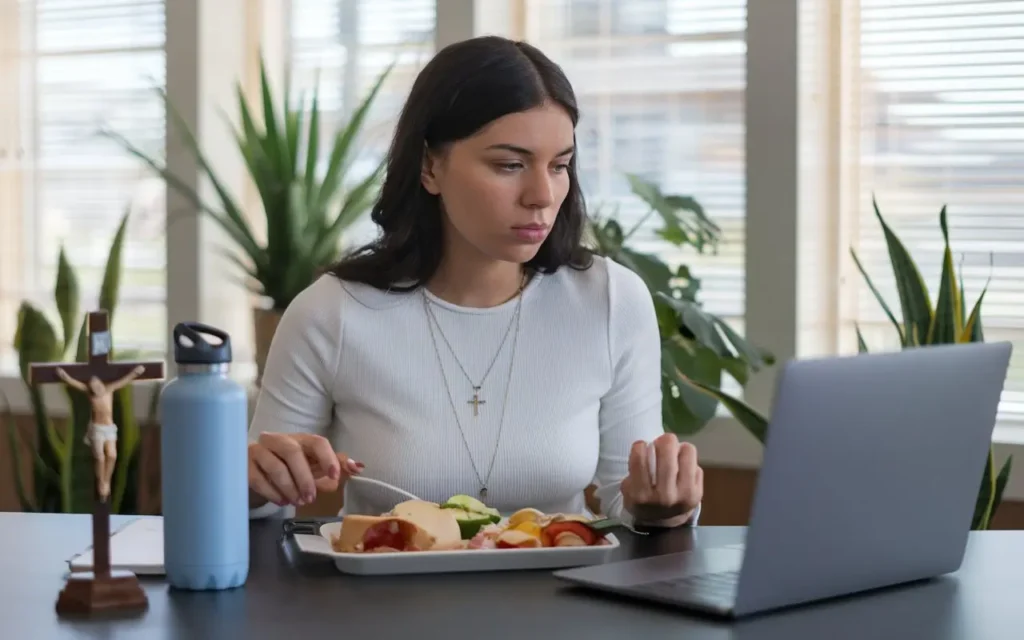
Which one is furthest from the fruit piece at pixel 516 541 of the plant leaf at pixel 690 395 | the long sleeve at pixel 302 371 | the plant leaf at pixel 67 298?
the plant leaf at pixel 67 298

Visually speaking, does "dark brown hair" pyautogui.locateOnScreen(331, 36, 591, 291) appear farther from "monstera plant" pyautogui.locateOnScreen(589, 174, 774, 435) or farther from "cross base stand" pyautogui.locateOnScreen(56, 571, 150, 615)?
"cross base stand" pyautogui.locateOnScreen(56, 571, 150, 615)

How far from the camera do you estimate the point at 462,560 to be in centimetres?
142

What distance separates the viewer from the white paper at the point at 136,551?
54.4 inches

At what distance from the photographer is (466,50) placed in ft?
6.79

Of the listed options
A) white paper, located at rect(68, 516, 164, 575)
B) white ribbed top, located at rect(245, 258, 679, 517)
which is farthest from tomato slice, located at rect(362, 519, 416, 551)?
white ribbed top, located at rect(245, 258, 679, 517)

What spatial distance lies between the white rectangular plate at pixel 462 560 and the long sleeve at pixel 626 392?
2.21 ft

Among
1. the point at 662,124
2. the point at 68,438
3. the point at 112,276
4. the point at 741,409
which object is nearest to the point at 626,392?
the point at 741,409

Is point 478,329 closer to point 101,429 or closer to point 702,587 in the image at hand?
point 702,587

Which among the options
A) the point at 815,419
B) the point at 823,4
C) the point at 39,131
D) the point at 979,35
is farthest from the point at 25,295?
the point at 815,419

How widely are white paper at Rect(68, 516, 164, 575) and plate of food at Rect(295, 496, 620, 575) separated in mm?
155

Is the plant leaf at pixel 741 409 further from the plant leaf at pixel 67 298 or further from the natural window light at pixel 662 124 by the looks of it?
the plant leaf at pixel 67 298

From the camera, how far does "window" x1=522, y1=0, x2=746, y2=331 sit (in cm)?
343

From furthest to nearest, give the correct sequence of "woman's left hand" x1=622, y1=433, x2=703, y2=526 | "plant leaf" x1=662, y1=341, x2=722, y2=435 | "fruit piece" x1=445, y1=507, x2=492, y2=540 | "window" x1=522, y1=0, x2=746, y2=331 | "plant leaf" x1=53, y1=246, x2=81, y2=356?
"plant leaf" x1=53, y1=246, x2=81, y2=356 < "window" x1=522, y1=0, x2=746, y2=331 < "plant leaf" x1=662, y1=341, x2=722, y2=435 < "woman's left hand" x1=622, y1=433, x2=703, y2=526 < "fruit piece" x1=445, y1=507, x2=492, y2=540

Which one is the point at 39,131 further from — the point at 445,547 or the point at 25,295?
the point at 445,547
